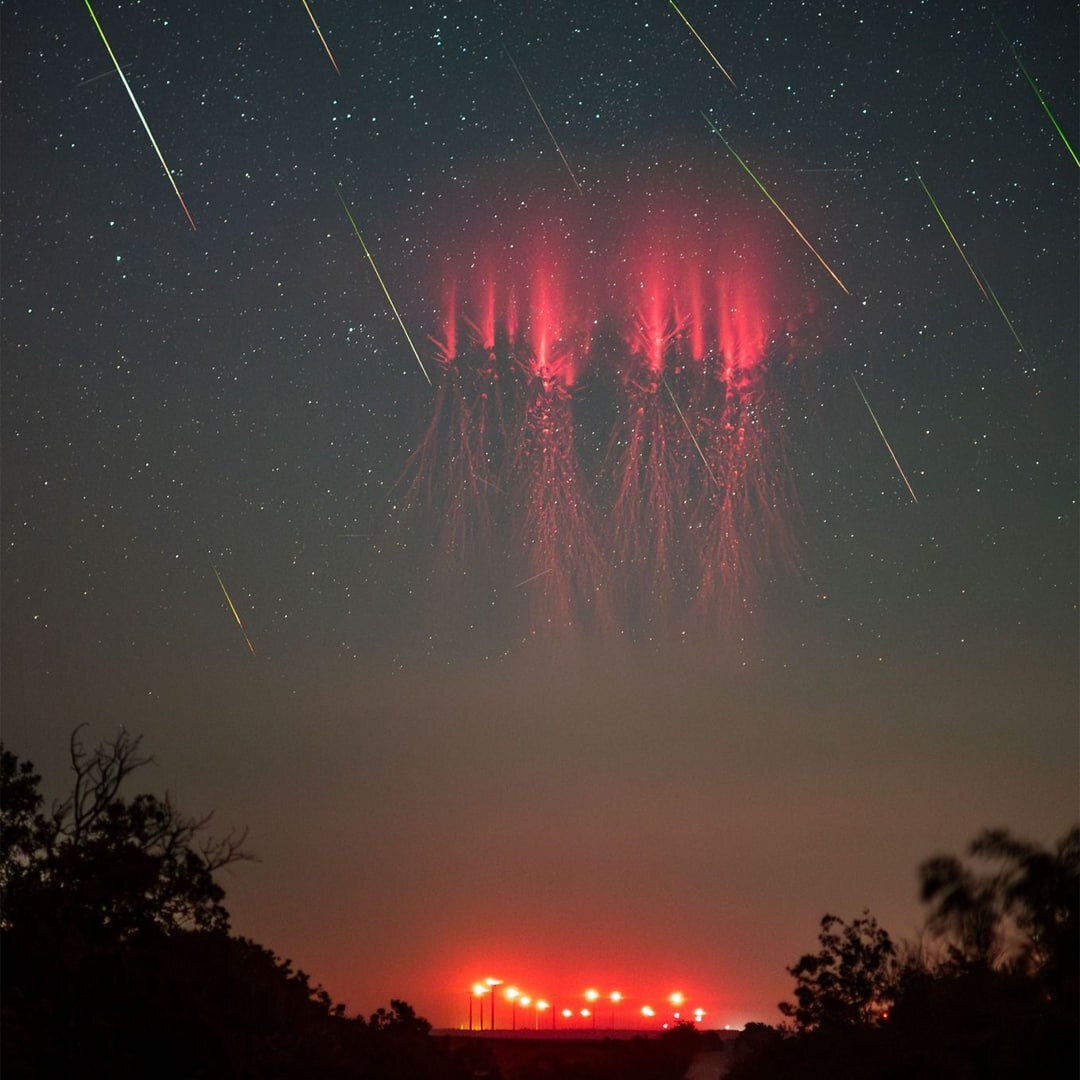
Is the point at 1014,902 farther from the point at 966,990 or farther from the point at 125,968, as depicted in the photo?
the point at 125,968

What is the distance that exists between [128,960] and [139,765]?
3.52 meters

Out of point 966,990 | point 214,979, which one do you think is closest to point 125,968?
point 214,979

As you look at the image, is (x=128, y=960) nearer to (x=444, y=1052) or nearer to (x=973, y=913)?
(x=973, y=913)

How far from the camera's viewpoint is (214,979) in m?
20.1

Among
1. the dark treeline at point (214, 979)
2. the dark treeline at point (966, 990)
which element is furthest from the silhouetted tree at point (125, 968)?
the dark treeline at point (966, 990)

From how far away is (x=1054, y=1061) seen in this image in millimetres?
15008

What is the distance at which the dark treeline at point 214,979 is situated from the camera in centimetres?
1647

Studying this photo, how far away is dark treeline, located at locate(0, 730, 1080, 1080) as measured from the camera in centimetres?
1647

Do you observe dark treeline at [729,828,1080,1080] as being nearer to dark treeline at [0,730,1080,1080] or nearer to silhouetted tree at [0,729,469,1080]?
dark treeline at [0,730,1080,1080]

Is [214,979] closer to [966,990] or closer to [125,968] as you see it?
[125,968]

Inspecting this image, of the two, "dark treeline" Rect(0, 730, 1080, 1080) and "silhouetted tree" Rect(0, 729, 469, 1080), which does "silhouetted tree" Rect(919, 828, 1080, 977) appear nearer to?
"dark treeline" Rect(0, 730, 1080, 1080)

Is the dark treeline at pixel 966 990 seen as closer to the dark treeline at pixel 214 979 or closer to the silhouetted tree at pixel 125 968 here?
the dark treeline at pixel 214 979

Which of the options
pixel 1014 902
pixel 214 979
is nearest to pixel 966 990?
pixel 1014 902

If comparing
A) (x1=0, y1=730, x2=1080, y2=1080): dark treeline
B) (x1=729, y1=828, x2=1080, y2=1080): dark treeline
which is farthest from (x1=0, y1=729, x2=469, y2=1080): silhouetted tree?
(x1=729, y1=828, x2=1080, y2=1080): dark treeline
